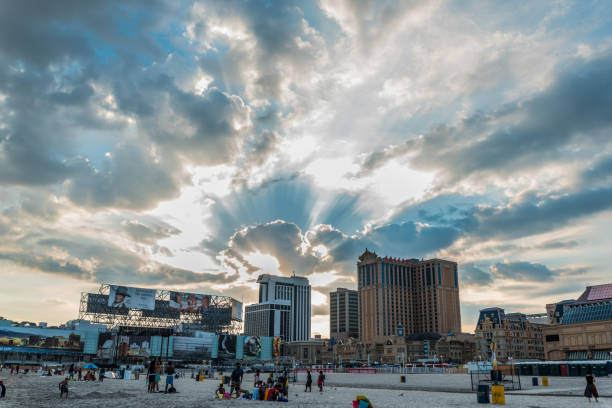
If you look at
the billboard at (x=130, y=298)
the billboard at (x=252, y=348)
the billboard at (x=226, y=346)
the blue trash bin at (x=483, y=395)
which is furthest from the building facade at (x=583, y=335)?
the billboard at (x=130, y=298)

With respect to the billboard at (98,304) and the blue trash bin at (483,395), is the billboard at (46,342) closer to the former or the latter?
the billboard at (98,304)

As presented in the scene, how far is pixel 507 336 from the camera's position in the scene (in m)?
159

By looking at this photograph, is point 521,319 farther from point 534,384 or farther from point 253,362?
point 534,384

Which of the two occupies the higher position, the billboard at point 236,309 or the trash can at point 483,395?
the billboard at point 236,309

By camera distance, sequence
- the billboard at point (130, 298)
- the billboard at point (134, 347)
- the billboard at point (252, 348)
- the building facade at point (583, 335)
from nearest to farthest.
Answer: the building facade at point (583, 335), the billboard at point (130, 298), the billboard at point (134, 347), the billboard at point (252, 348)

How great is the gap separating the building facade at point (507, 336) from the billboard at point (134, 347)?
112373mm

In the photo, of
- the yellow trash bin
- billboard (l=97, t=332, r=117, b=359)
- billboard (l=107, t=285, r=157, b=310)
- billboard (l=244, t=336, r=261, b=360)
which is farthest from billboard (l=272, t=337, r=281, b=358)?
the yellow trash bin

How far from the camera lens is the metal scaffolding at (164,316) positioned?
531 ft

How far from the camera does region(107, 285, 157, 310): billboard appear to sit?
161 metres

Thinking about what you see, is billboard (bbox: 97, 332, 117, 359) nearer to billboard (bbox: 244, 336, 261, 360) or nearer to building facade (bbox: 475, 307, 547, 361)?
billboard (bbox: 244, 336, 261, 360)

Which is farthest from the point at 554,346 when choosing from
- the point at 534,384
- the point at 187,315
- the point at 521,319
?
the point at 187,315

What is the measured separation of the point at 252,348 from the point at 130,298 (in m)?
48.8

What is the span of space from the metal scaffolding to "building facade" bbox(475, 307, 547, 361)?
3588 inches

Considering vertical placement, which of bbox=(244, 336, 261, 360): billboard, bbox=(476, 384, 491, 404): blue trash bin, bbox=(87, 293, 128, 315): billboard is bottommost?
bbox=(244, 336, 261, 360): billboard
